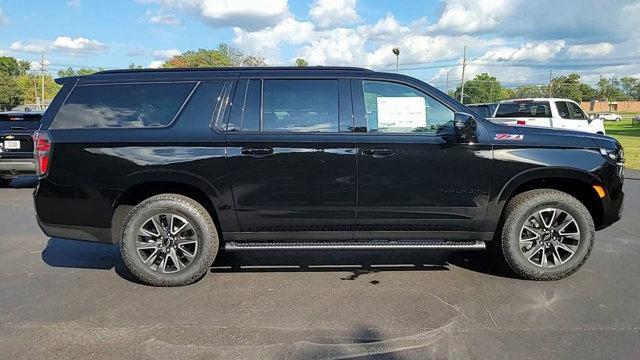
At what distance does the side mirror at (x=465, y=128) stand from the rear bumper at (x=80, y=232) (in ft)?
10.6

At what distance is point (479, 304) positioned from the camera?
4.27 meters

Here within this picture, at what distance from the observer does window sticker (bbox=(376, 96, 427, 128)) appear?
468cm

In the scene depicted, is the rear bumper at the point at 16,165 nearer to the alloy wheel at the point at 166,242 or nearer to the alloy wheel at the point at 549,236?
the alloy wheel at the point at 166,242

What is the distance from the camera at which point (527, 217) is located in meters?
4.73

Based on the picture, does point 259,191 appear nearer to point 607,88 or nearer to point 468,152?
point 468,152

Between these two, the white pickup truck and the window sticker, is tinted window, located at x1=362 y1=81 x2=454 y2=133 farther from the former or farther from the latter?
the white pickup truck

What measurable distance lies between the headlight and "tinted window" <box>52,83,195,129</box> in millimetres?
3828

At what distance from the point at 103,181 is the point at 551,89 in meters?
96.7

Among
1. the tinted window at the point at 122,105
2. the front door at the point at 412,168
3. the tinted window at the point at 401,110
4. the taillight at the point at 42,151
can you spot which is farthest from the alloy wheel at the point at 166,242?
the tinted window at the point at 401,110

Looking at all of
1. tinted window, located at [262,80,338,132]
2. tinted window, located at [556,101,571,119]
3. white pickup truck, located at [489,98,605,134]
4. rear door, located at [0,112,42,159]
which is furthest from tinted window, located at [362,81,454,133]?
tinted window, located at [556,101,571,119]

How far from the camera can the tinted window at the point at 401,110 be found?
4.67 meters

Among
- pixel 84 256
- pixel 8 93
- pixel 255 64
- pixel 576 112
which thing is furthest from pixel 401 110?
pixel 8 93

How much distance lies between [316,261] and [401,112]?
1.86 m

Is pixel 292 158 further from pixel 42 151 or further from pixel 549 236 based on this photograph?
pixel 549 236
